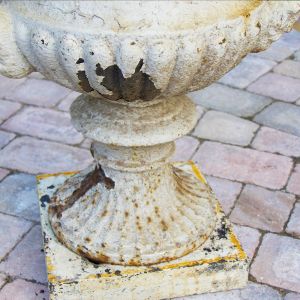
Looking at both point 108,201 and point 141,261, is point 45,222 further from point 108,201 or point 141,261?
point 141,261

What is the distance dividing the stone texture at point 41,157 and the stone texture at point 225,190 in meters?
0.61

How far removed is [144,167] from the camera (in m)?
1.86

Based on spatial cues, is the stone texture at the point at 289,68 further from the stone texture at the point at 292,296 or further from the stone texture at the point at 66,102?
the stone texture at the point at 292,296

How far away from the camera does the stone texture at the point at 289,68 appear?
3461 mm

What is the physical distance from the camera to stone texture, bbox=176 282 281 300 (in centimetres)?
193

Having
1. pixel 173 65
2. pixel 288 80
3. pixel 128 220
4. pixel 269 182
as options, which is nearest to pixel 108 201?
pixel 128 220

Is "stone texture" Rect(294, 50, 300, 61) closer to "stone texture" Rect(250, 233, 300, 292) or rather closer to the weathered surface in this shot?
"stone texture" Rect(250, 233, 300, 292)

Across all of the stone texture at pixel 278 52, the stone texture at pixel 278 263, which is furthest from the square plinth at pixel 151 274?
the stone texture at pixel 278 52

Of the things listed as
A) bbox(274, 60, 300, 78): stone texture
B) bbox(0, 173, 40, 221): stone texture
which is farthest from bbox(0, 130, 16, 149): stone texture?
bbox(274, 60, 300, 78): stone texture

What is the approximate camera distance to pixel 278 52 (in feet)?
12.3

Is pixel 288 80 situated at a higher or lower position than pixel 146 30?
lower

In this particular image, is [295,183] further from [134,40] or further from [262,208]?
[134,40]

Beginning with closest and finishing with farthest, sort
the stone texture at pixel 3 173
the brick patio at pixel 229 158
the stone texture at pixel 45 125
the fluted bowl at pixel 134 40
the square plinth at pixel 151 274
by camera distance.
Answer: the fluted bowl at pixel 134 40 → the square plinth at pixel 151 274 → the brick patio at pixel 229 158 → the stone texture at pixel 3 173 → the stone texture at pixel 45 125

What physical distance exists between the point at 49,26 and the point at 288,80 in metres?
2.23
